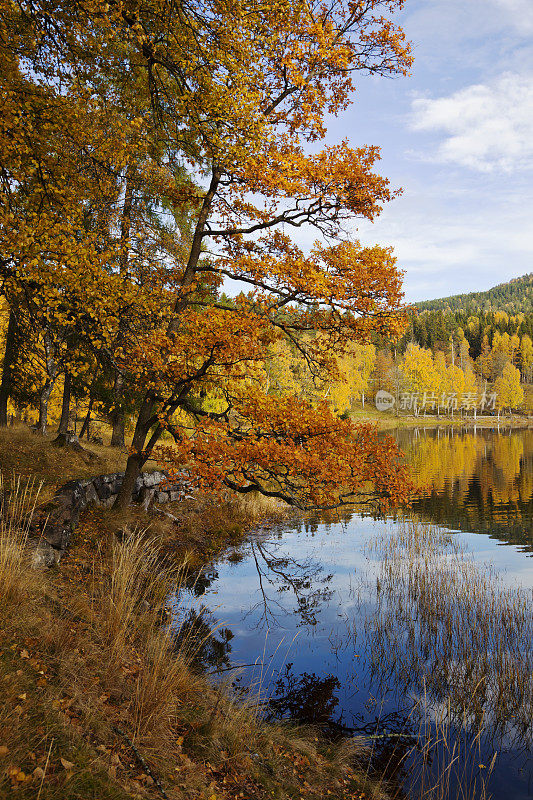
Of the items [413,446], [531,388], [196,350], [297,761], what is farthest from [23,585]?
[531,388]

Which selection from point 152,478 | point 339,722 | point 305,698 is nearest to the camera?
point 339,722

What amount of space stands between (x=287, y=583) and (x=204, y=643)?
3.61 m

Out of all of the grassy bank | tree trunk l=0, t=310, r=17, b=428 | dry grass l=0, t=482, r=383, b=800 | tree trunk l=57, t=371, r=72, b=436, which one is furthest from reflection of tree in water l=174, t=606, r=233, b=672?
tree trunk l=0, t=310, r=17, b=428

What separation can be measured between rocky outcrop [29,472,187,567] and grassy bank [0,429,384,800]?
2.18 ft

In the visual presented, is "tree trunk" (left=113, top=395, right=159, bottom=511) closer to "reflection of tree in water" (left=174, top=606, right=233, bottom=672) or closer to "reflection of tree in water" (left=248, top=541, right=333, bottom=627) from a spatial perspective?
"reflection of tree in water" (left=174, top=606, right=233, bottom=672)

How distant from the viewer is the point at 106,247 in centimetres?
1227

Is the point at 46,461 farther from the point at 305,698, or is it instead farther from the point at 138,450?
the point at 305,698

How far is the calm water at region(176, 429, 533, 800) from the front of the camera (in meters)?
5.96

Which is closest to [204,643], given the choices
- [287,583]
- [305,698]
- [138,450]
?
[305,698]

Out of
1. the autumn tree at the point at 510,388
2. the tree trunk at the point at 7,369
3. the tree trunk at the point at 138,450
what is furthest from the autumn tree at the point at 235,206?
the autumn tree at the point at 510,388

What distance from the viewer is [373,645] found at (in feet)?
27.4

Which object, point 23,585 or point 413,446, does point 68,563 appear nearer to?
point 23,585

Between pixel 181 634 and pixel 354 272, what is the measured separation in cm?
713

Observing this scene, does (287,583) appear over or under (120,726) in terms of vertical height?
under
